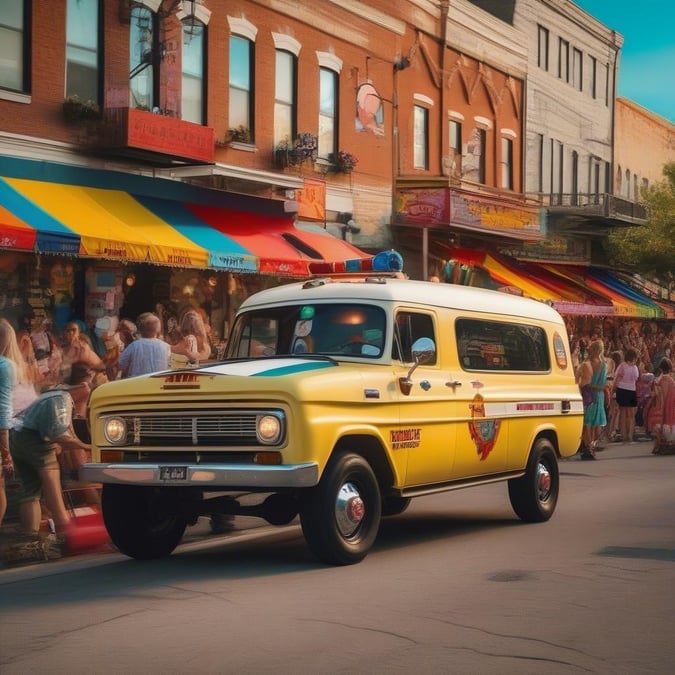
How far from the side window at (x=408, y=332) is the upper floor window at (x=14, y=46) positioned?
9.21 metres

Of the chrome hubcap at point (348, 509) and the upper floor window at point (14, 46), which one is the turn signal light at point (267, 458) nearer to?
the chrome hubcap at point (348, 509)

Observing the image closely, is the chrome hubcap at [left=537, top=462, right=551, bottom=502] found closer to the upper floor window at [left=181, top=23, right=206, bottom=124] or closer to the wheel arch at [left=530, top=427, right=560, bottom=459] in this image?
the wheel arch at [left=530, top=427, right=560, bottom=459]

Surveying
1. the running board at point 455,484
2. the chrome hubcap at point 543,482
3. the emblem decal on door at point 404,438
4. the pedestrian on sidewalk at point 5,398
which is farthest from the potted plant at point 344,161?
the emblem decal on door at point 404,438

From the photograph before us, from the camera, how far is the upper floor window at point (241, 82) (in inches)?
877

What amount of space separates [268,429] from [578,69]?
31.0m

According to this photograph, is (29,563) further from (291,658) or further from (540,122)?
(540,122)

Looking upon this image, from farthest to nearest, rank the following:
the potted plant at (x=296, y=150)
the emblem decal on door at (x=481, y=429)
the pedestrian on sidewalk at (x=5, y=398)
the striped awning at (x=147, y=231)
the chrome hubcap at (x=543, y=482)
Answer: the potted plant at (x=296, y=150), the striped awning at (x=147, y=231), the chrome hubcap at (x=543, y=482), the emblem decal on door at (x=481, y=429), the pedestrian on sidewalk at (x=5, y=398)

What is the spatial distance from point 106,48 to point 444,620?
13.8m

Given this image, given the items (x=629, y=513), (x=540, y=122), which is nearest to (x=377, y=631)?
(x=629, y=513)

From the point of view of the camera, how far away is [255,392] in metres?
9.10

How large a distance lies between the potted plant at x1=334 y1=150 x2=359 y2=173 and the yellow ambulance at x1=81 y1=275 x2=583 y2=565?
1315cm

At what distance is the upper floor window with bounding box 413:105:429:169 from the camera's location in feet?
92.7

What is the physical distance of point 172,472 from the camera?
921cm

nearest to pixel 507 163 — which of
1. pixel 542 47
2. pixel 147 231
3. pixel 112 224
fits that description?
pixel 542 47
